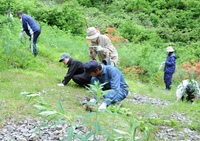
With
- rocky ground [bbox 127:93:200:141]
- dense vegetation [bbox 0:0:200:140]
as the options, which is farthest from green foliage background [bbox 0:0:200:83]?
rocky ground [bbox 127:93:200:141]

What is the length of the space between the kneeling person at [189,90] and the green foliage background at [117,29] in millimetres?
3932

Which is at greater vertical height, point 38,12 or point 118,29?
point 38,12

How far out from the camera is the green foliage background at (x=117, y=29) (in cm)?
1021

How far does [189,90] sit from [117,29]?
537 inches

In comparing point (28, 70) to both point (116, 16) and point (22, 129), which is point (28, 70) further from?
point (116, 16)

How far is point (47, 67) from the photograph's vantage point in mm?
10430

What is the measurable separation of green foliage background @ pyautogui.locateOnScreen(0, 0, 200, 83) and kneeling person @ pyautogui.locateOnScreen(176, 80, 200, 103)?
393 centimetres

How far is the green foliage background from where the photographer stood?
10.2 m

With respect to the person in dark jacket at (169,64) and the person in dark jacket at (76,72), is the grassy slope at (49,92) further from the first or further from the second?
the person in dark jacket at (169,64)

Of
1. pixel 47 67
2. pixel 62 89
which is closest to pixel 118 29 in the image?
pixel 47 67

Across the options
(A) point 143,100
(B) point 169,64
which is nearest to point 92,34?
(A) point 143,100

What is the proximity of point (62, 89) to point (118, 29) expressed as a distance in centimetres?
1461

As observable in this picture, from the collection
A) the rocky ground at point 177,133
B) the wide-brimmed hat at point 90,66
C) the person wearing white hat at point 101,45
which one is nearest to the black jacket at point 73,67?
the person wearing white hat at point 101,45

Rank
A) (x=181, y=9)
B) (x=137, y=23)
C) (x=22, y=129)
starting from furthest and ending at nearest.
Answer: (x=181, y=9) < (x=137, y=23) < (x=22, y=129)
